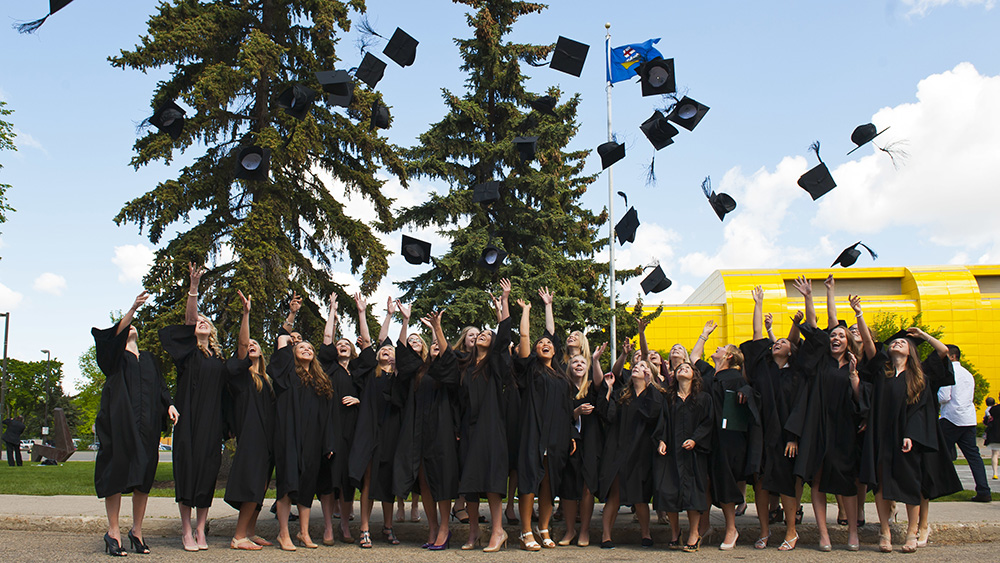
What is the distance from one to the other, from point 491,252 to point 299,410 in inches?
205

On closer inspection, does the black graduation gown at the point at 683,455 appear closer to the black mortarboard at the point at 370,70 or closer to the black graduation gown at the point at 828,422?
the black graduation gown at the point at 828,422

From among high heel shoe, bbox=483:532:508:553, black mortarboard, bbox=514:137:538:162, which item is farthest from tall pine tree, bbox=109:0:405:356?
high heel shoe, bbox=483:532:508:553

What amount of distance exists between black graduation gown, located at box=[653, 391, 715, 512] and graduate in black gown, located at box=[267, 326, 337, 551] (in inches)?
120

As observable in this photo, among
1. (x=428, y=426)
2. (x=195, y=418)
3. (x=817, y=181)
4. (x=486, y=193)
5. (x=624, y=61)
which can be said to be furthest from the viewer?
(x=624, y=61)

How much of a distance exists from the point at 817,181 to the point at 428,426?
583 centimetres

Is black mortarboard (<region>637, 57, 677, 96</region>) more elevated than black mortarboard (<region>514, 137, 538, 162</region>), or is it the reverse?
black mortarboard (<region>637, 57, 677, 96</region>)

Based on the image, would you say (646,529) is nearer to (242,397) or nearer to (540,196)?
(242,397)

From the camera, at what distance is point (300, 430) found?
7.24 metres

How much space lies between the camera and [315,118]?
53.3ft

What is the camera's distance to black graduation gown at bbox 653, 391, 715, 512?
6977 mm

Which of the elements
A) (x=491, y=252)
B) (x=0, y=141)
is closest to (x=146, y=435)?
(x=491, y=252)

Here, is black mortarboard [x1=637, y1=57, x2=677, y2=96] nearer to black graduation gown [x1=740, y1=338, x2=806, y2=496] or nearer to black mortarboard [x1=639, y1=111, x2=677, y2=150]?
black mortarboard [x1=639, y1=111, x2=677, y2=150]

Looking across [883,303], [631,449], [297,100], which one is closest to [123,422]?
[631,449]

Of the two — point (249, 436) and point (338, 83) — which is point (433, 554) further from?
point (338, 83)
